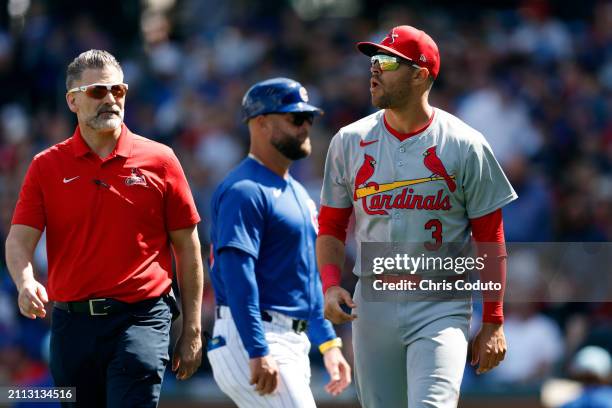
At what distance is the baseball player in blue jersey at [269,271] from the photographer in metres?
6.14

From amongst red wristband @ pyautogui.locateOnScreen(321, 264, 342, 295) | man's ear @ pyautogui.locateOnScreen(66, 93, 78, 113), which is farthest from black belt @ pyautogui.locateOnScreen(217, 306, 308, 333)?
man's ear @ pyautogui.locateOnScreen(66, 93, 78, 113)

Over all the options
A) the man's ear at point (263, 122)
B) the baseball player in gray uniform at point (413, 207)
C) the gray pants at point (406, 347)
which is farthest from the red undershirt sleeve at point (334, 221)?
the man's ear at point (263, 122)

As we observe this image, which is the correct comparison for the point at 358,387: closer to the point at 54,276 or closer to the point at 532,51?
the point at 54,276

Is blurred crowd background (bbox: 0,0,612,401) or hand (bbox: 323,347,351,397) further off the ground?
blurred crowd background (bbox: 0,0,612,401)

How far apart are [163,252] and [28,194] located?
0.72 metres

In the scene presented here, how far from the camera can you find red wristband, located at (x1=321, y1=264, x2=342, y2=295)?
5.89 metres

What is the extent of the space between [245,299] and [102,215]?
3.01 feet

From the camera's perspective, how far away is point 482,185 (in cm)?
577

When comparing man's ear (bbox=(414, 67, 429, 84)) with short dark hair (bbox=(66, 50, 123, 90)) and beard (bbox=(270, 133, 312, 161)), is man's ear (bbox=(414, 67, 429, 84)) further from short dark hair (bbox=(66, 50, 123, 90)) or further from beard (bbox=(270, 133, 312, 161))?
short dark hair (bbox=(66, 50, 123, 90))

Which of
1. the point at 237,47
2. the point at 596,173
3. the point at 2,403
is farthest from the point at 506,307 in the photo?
the point at 237,47

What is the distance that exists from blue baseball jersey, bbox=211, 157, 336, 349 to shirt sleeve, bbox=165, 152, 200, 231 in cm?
44

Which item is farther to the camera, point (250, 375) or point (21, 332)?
point (21, 332)

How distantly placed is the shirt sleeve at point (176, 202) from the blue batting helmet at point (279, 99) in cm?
99

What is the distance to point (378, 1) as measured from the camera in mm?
15375
